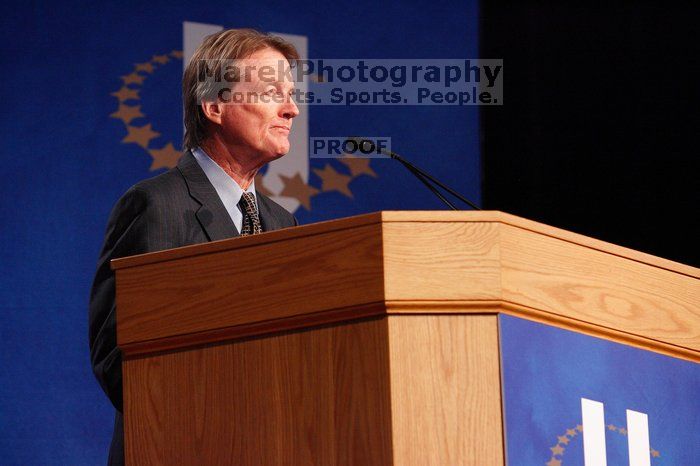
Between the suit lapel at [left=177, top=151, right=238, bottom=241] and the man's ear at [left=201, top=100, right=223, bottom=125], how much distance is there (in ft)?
0.57

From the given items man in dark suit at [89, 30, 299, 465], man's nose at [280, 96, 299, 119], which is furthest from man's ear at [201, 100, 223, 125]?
man's nose at [280, 96, 299, 119]

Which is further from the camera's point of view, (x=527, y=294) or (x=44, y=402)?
(x=44, y=402)

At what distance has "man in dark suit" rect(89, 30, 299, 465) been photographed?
1915 mm

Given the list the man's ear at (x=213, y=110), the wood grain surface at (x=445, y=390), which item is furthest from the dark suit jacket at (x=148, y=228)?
the wood grain surface at (x=445, y=390)

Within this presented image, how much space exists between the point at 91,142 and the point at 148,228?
120 cm

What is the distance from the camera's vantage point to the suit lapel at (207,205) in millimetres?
2033

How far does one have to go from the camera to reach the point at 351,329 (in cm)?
151

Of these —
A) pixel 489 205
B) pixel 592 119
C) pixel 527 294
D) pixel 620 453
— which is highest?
pixel 592 119

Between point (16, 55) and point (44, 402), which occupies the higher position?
point (16, 55)

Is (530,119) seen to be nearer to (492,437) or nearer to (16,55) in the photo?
(16,55)

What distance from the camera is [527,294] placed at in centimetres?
154

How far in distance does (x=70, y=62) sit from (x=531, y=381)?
200cm

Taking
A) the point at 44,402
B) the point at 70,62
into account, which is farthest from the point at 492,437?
the point at 70,62

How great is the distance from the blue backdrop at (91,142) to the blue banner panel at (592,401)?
1.64 meters
